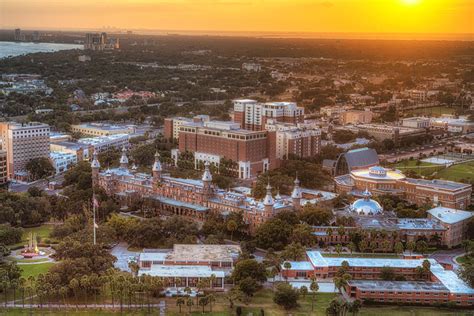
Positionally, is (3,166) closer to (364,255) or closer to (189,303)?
(189,303)

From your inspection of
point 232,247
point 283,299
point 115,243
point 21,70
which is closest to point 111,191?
point 115,243

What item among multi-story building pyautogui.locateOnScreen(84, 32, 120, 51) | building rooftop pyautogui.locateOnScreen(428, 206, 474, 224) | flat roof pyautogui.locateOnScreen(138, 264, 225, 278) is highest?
multi-story building pyautogui.locateOnScreen(84, 32, 120, 51)

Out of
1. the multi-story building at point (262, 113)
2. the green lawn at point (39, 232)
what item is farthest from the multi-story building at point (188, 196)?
the multi-story building at point (262, 113)

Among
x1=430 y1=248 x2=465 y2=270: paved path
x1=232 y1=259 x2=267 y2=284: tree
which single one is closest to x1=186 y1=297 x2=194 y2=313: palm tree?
x1=232 y1=259 x2=267 y2=284: tree

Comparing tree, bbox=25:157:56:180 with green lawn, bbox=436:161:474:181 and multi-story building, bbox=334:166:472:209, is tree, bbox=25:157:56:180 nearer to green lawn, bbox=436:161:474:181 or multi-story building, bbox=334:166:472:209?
multi-story building, bbox=334:166:472:209

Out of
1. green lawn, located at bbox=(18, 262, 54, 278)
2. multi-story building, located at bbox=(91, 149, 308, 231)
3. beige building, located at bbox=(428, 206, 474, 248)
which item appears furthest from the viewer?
multi-story building, located at bbox=(91, 149, 308, 231)

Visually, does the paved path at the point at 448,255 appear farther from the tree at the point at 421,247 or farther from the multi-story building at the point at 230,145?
the multi-story building at the point at 230,145

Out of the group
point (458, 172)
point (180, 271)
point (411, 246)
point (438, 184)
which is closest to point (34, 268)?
point (180, 271)
